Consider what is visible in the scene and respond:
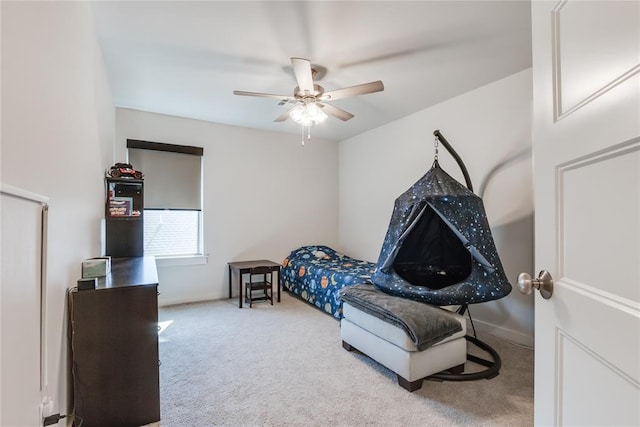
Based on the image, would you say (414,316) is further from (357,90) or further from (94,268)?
(94,268)

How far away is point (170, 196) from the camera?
416 centimetres

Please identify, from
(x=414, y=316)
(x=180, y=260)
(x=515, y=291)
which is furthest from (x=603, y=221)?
(x=180, y=260)

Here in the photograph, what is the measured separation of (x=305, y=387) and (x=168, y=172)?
3282 mm

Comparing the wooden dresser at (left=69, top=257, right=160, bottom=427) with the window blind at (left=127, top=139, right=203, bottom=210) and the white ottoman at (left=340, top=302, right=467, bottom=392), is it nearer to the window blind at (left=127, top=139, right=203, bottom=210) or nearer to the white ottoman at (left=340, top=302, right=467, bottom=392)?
the white ottoman at (left=340, top=302, right=467, bottom=392)

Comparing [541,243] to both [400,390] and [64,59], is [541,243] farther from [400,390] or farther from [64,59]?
[64,59]

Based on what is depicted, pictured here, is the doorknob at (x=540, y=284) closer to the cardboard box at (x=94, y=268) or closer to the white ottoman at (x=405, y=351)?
the white ottoman at (x=405, y=351)

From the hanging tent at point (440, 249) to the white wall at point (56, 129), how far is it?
88.1 inches

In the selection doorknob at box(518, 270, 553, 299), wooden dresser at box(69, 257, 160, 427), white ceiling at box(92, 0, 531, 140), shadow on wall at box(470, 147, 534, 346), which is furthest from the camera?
shadow on wall at box(470, 147, 534, 346)

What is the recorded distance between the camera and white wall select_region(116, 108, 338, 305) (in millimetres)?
4133

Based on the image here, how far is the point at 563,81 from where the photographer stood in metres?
0.82

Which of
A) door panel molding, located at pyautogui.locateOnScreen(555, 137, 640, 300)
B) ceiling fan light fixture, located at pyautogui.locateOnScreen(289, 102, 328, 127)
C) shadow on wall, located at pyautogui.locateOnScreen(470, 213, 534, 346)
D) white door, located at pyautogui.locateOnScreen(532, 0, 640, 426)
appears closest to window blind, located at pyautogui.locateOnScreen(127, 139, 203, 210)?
ceiling fan light fixture, located at pyautogui.locateOnScreen(289, 102, 328, 127)

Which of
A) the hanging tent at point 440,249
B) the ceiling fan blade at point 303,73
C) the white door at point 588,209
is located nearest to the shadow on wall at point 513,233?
the hanging tent at point 440,249

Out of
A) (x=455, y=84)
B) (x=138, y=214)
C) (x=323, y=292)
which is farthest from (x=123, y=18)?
(x=323, y=292)

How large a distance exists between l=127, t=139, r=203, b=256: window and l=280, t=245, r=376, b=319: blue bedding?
139cm
